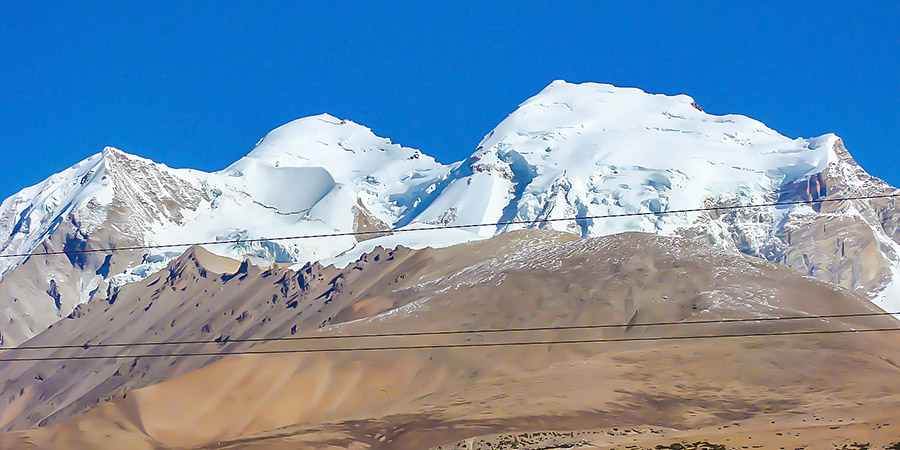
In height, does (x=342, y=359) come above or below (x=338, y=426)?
above

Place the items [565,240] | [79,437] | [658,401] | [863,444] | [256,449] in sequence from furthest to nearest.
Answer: [565,240] → [79,437] → [658,401] → [256,449] → [863,444]

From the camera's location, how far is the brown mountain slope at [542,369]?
329 feet

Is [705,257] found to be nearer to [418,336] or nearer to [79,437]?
[418,336]

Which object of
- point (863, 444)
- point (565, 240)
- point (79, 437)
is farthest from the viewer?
point (565, 240)

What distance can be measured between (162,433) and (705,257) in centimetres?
7979

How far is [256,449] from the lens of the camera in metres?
95.3

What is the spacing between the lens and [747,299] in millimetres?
138750

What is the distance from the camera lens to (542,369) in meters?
119

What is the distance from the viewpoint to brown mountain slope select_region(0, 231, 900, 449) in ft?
329

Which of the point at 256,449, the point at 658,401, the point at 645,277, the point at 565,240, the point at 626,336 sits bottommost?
the point at 256,449

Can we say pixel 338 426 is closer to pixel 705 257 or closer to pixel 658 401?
pixel 658 401

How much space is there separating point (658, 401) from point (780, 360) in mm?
18535

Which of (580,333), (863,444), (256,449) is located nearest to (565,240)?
(580,333)

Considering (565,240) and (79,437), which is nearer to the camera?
(79,437)
